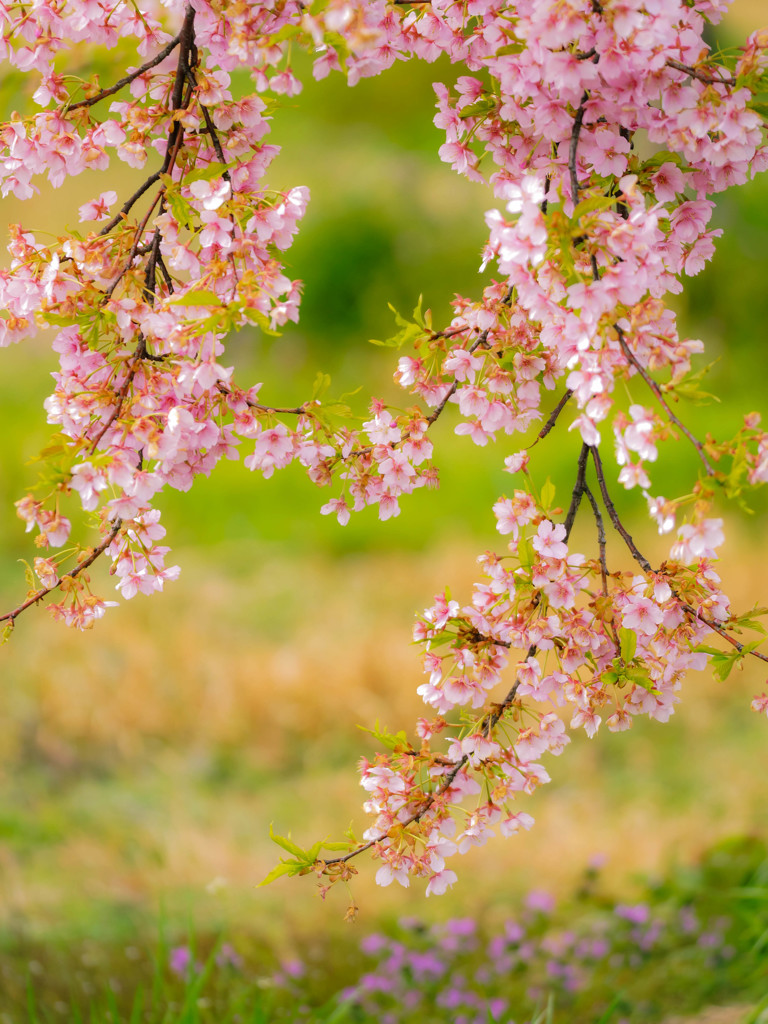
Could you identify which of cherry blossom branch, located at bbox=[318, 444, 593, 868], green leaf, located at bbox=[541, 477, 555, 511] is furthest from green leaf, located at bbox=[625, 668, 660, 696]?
green leaf, located at bbox=[541, 477, 555, 511]

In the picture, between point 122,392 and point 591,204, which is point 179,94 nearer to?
point 122,392

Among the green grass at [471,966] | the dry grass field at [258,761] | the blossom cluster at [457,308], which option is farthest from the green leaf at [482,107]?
the dry grass field at [258,761]

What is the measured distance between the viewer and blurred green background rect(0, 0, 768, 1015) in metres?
3.66

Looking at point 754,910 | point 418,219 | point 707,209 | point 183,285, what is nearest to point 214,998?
point 754,910

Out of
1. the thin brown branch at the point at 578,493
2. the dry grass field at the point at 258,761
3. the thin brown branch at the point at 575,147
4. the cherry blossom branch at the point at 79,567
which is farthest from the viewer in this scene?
the dry grass field at the point at 258,761

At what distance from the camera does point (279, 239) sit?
1.49 meters

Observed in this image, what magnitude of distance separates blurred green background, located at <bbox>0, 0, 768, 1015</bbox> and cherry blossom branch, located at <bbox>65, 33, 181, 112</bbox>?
242mm

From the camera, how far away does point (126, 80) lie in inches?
59.9

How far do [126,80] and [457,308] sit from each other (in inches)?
Answer: 25.3

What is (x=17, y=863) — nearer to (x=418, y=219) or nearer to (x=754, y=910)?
(x=754, y=910)

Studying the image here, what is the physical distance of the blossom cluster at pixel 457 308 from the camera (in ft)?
4.01

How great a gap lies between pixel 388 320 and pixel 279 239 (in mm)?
7611

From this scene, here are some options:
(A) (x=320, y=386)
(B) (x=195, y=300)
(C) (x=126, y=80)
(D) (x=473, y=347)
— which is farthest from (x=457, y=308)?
(C) (x=126, y=80)

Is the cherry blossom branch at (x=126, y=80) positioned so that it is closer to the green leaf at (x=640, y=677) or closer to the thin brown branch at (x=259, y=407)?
the thin brown branch at (x=259, y=407)
